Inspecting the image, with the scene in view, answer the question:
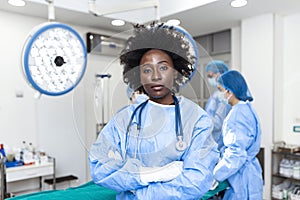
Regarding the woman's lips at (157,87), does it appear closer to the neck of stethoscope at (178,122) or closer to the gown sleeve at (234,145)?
the neck of stethoscope at (178,122)

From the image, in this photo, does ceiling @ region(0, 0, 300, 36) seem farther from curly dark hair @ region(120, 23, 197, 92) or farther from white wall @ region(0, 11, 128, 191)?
curly dark hair @ region(120, 23, 197, 92)

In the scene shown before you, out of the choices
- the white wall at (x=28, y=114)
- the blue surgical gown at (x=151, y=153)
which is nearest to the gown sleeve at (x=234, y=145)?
the blue surgical gown at (x=151, y=153)

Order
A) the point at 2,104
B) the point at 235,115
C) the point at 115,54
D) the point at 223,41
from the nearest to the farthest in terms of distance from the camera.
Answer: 1. the point at 115,54
2. the point at 235,115
3. the point at 2,104
4. the point at 223,41

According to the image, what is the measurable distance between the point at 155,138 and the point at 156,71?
234 millimetres

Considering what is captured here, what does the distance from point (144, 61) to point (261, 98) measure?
8.55 feet

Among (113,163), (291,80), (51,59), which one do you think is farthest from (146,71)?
(291,80)

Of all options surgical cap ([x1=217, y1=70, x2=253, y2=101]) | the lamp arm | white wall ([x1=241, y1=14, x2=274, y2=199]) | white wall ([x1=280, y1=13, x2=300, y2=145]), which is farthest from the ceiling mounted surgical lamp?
white wall ([x1=280, y1=13, x2=300, y2=145])

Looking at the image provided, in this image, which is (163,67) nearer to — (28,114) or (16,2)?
(16,2)

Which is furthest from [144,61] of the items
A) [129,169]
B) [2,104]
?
[2,104]

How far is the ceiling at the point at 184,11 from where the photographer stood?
272 centimetres

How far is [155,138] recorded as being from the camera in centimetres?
93

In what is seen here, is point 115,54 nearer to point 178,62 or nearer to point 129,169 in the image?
point 178,62

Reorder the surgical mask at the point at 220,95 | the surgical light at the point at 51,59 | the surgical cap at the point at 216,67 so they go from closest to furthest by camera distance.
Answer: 1. the surgical light at the point at 51,59
2. the surgical cap at the point at 216,67
3. the surgical mask at the point at 220,95

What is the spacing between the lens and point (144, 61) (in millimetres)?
865
